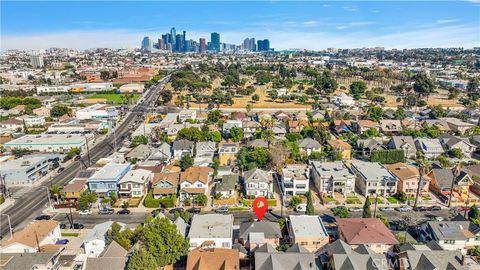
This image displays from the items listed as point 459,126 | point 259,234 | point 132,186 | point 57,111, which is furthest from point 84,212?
point 459,126

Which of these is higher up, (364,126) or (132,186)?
(364,126)

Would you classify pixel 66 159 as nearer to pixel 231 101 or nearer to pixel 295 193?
pixel 295 193

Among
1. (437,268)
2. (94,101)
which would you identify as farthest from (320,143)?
(94,101)

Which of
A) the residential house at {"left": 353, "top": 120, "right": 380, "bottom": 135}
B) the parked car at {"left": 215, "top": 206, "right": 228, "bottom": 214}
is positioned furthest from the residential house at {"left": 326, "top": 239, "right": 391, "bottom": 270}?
the residential house at {"left": 353, "top": 120, "right": 380, "bottom": 135}

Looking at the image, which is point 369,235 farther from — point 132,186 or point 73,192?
point 73,192

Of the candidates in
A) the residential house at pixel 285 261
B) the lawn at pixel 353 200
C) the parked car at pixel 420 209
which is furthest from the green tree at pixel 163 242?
the parked car at pixel 420 209
